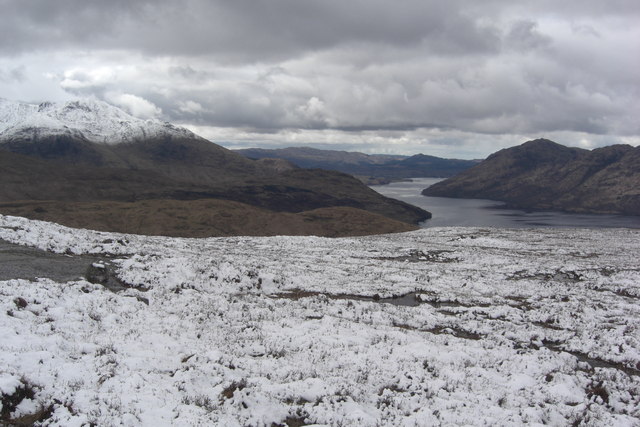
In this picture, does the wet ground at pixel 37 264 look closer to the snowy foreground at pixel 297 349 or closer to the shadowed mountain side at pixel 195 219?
the snowy foreground at pixel 297 349

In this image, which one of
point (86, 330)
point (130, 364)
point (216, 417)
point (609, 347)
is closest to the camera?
point (216, 417)

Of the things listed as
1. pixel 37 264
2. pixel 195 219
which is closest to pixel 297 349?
pixel 37 264

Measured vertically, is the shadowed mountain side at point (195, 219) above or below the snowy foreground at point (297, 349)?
below

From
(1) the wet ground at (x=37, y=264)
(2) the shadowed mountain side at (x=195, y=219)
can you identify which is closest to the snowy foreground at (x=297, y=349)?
(1) the wet ground at (x=37, y=264)

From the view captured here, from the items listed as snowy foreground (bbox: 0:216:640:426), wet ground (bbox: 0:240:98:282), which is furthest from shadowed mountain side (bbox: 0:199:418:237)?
snowy foreground (bbox: 0:216:640:426)

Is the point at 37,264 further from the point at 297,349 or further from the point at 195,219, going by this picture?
the point at 195,219

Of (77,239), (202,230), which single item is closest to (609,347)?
(77,239)

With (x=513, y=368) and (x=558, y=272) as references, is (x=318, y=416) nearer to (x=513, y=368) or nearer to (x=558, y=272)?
(x=513, y=368)
